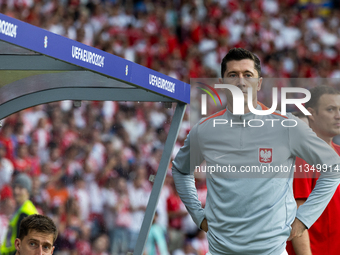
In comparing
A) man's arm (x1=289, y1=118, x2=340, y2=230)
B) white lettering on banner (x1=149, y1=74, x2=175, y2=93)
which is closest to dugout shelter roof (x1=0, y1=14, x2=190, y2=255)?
white lettering on banner (x1=149, y1=74, x2=175, y2=93)

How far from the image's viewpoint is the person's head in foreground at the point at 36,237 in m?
3.00

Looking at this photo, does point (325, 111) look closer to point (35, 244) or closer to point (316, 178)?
point (316, 178)

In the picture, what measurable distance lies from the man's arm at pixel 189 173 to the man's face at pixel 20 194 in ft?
3.86

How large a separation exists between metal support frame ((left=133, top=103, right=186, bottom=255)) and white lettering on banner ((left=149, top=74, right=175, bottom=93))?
26 cm

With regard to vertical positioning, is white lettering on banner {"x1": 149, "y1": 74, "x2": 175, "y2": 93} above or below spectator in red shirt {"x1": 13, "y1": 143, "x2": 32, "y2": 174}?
above

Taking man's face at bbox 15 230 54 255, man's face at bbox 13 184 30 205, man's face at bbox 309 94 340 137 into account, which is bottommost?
man's face at bbox 15 230 54 255

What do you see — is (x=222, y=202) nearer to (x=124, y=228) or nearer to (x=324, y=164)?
(x=324, y=164)

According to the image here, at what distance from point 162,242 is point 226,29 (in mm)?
8708

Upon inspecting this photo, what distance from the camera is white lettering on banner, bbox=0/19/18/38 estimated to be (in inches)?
80.2

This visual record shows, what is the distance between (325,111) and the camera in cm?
297

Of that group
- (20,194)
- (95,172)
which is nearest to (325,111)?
(95,172)

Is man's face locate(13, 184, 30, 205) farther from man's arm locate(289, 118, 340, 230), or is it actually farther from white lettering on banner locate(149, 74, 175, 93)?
man's arm locate(289, 118, 340, 230)

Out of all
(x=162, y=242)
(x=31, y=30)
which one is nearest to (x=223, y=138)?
(x=31, y=30)

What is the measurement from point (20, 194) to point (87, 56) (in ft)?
4.71
